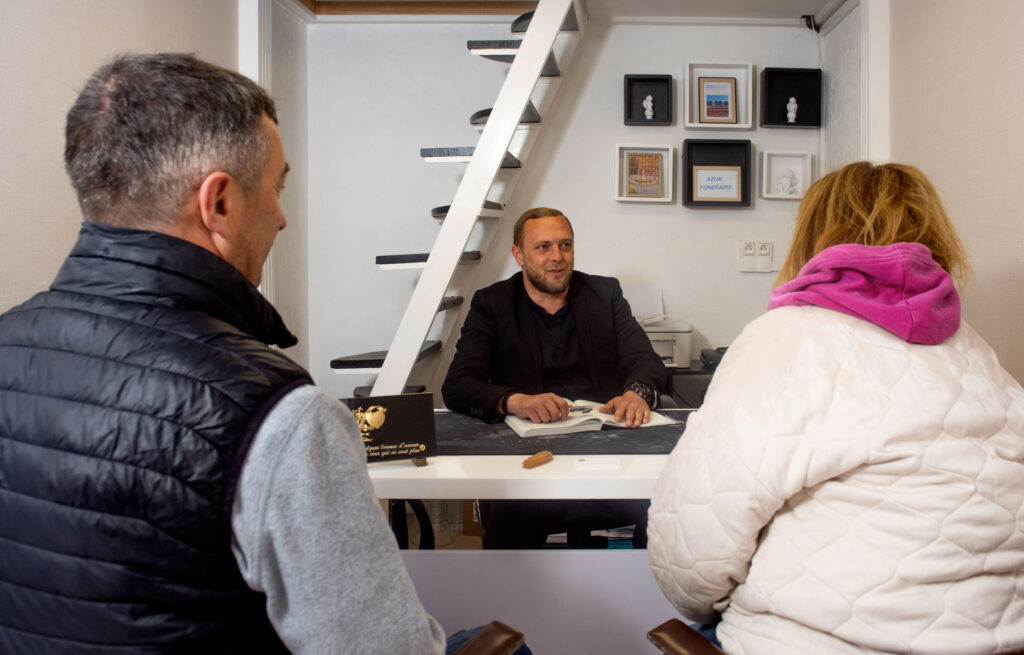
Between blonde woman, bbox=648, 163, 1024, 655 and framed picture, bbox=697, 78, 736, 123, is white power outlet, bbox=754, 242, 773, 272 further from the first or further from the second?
blonde woman, bbox=648, 163, 1024, 655

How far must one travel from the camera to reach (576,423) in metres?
1.64

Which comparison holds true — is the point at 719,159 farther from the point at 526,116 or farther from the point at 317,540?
the point at 317,540

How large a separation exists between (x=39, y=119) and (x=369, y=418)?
4.02ft

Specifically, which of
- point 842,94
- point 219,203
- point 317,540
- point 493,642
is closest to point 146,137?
point 219,203

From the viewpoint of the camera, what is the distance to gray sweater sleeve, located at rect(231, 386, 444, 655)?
57 centimetres

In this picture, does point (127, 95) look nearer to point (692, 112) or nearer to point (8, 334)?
point (8, 334)

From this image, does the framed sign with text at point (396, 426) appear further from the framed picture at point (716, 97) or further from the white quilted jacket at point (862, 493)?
the framed picture at point (716, 97)

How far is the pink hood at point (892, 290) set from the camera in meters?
0.85

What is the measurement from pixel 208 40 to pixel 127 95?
2.20m

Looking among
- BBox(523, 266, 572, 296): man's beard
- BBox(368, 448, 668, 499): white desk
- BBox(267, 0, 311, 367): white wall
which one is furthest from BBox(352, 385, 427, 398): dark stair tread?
BBox(368, 448, 668, 499): white desk

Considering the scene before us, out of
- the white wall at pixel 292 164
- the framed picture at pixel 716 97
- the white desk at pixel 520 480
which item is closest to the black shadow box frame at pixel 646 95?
the framed picture at pixel 716 97

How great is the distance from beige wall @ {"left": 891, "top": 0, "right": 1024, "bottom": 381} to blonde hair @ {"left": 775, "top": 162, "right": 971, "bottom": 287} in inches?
41.9

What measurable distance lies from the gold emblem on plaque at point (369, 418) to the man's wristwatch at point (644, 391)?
90cm

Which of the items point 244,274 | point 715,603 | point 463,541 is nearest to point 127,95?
point 244,274
